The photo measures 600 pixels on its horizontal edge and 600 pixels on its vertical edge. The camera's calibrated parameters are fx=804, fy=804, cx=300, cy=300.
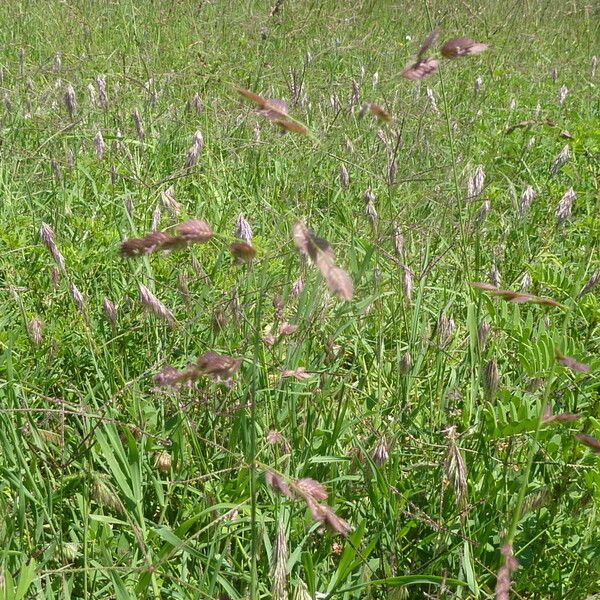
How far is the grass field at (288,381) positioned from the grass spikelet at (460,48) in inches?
1.6

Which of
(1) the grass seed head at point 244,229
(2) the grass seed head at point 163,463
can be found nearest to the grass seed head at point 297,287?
(1) the grass seed head at point 244,229

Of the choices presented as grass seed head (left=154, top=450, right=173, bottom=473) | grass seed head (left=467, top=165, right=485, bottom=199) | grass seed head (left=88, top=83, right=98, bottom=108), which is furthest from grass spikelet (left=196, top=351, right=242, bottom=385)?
grass seed head (left=88, top=83, right=98, bottom=108)

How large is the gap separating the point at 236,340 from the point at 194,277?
20.3 inches

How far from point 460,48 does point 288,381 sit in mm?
866

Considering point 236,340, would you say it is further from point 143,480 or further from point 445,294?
point 445,294

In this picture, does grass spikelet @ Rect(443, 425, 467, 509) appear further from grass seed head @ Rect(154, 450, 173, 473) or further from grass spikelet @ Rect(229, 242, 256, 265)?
grass seed head @ Rect(154, 450, 173, 473)

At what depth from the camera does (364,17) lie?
594cm

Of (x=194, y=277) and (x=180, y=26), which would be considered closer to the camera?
(x=194, y=277)

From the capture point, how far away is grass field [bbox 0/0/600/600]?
49.1 inches

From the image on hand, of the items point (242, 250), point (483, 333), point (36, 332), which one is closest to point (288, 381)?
point (483, 333)

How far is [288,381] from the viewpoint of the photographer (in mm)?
1649

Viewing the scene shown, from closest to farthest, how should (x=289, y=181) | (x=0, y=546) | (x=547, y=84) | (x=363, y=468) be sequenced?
(x=0, y=546) < (x=363, y=468) < (x=289, y=181) < (x=547, y=84)

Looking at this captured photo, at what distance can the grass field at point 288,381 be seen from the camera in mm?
1247

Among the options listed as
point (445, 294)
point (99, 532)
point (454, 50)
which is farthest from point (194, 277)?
point (454, 50)
